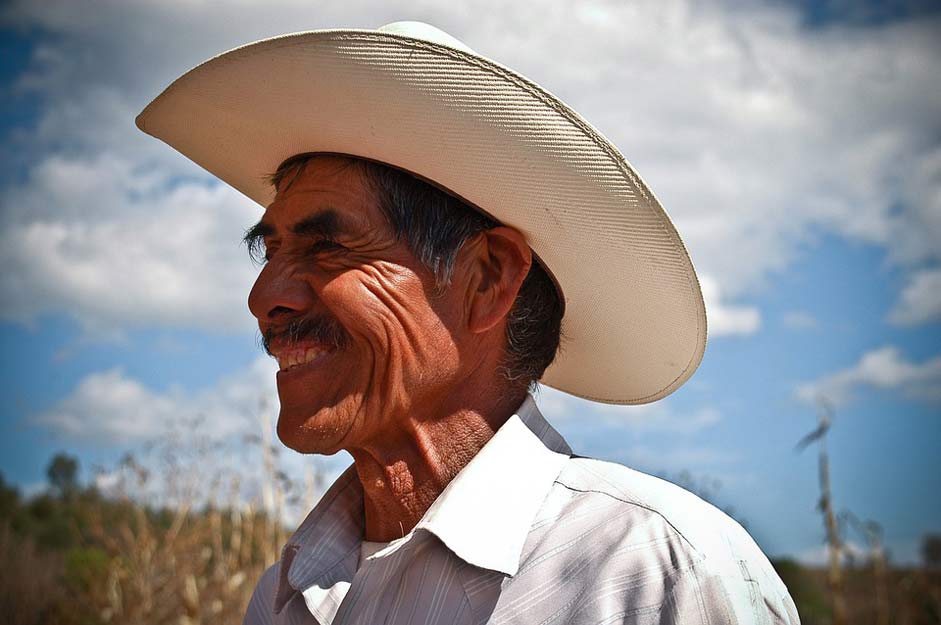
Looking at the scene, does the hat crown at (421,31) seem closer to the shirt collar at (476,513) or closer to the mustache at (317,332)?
the mustache at (317,332)

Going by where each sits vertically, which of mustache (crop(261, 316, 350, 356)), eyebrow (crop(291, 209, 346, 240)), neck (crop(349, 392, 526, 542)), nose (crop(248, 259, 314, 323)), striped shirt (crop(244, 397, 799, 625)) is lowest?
striped shirt (crop(244, 397, 799, 625))

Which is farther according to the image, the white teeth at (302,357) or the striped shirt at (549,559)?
the white teeth at (302,357)

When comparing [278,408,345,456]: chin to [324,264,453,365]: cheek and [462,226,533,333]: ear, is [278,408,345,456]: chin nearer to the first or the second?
[324,264,453,365]: cheek

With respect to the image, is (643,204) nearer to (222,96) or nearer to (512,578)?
(512,578)

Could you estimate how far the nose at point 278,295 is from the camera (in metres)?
2.18

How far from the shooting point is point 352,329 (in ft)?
6.98

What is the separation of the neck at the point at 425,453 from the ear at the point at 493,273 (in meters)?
0.22

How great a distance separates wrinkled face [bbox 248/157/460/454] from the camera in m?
2.13

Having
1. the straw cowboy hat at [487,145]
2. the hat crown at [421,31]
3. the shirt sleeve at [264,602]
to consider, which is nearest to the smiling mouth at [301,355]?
the straw cowboy hat at [487,145]

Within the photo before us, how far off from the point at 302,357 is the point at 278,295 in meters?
0.17

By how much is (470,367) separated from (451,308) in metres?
0.16

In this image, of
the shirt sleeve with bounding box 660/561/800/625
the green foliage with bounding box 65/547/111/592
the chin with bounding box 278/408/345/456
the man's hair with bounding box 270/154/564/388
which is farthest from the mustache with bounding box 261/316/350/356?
the green foliage with bounding box 65/547/111/592

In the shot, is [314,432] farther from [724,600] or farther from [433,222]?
[724,600]

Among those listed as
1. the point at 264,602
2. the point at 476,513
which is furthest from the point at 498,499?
the point at 264,602
